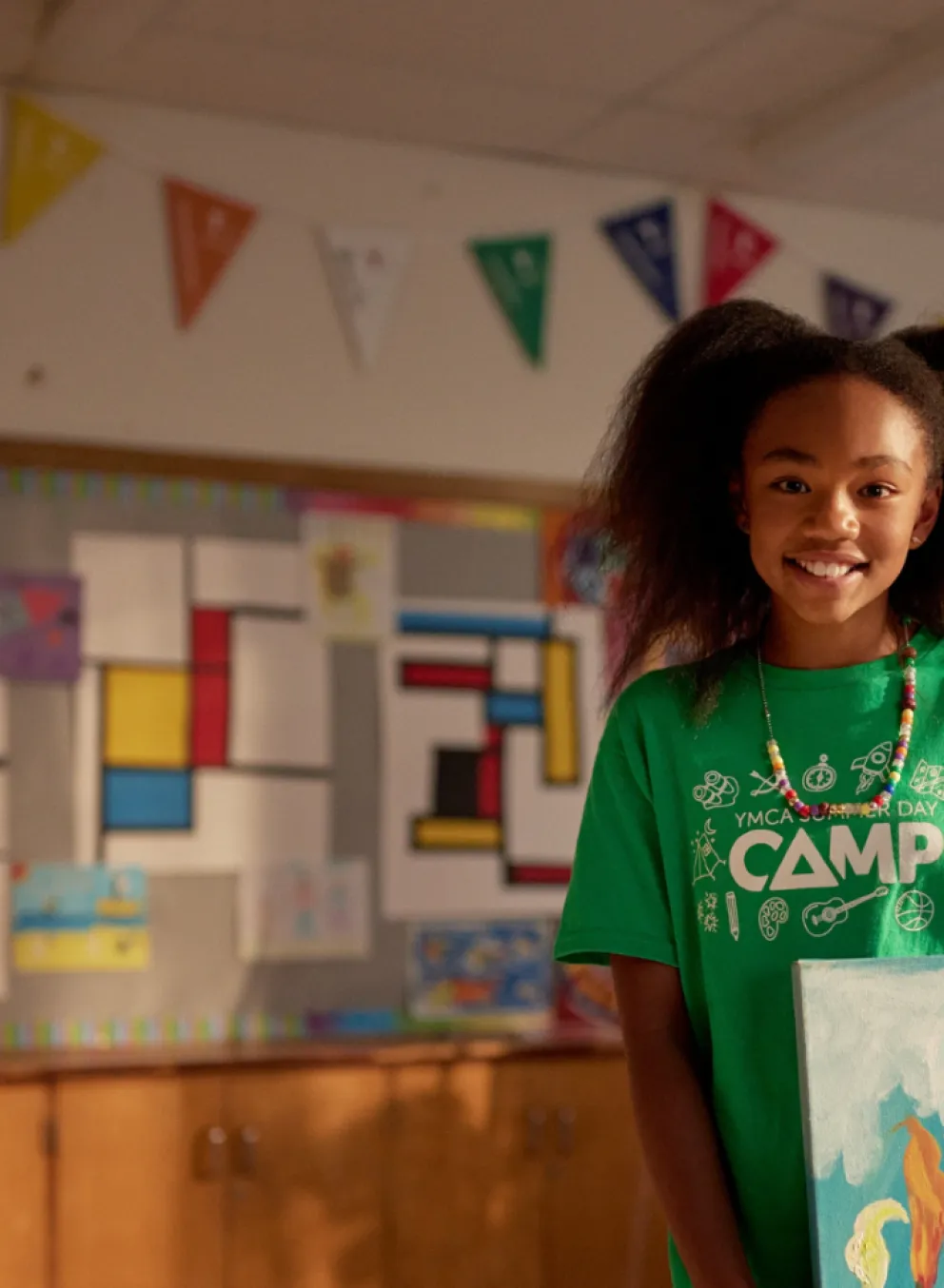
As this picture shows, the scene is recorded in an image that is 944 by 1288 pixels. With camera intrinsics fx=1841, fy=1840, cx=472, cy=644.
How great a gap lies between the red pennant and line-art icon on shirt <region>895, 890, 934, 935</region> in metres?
2.47

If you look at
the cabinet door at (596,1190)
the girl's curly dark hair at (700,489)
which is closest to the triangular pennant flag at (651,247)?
the cabinet door at (596,1190)

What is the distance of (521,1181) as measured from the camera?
11.0 ft

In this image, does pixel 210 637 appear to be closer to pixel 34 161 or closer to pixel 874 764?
pixel 34 161

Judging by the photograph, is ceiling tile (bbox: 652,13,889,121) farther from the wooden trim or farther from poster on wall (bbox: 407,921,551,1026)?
poster on wall (bbox: 407,921,551,1026)

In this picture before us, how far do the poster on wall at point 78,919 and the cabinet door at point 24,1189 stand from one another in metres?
0.34

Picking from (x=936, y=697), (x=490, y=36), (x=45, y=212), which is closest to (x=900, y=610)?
(x=936, y=697)

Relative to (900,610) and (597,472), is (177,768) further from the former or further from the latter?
(900,610)

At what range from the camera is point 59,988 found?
11.0ft

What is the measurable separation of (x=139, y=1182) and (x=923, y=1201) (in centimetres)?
223

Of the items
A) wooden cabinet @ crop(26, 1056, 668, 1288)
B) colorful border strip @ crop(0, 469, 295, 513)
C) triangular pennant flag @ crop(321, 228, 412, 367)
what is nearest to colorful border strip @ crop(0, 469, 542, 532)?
colorful border strip @ crop(0, 469, 295, 513)

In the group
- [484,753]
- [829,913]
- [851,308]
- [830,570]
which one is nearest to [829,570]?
[830,570]

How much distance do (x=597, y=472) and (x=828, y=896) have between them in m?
0.50

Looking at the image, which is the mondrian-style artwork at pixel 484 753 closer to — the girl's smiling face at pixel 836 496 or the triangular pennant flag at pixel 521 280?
the triangular pennant flag at pixel 521 280

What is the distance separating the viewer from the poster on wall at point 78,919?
10.9 ft
